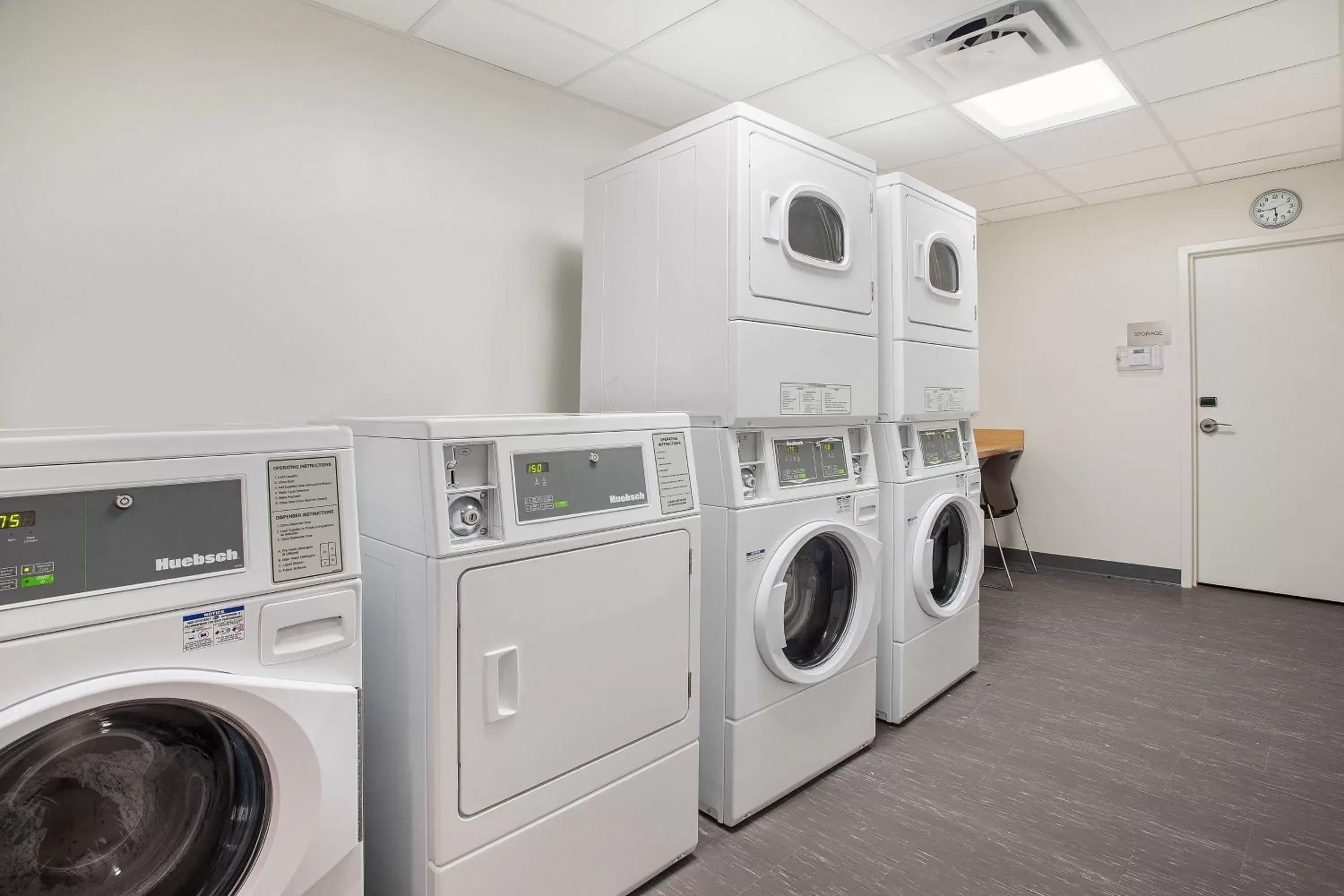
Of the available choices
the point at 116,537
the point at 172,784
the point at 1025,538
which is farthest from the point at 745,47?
the point at 1025,538

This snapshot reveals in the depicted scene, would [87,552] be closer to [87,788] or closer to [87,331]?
[87,788]

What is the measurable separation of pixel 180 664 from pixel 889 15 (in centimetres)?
249

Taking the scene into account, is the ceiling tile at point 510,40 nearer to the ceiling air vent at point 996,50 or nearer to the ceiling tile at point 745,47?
the ceiling tile at point 745,47

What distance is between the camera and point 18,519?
90 cm

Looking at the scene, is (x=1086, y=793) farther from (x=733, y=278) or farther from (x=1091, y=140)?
(x=1091, y=140)

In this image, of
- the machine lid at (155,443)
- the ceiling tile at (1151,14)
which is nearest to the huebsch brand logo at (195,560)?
the machine lid at (155,443)

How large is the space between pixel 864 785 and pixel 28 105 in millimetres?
2815

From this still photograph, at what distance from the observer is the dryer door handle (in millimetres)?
1349

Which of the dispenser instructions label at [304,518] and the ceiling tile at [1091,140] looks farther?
the ceiling tile at [1091,140]

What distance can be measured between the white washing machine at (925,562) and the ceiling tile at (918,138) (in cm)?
134

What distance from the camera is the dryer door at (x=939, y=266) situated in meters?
2.51

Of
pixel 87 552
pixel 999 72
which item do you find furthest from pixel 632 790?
pixel 999 72

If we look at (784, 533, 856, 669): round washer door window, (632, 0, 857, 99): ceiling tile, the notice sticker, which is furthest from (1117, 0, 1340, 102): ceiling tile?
the notice sticker

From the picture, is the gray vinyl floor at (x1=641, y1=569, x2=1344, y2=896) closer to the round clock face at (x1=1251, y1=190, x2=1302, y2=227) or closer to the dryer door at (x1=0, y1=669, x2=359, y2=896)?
the dryer door at (x1=0, y1=669, x2=359, y2=896)
